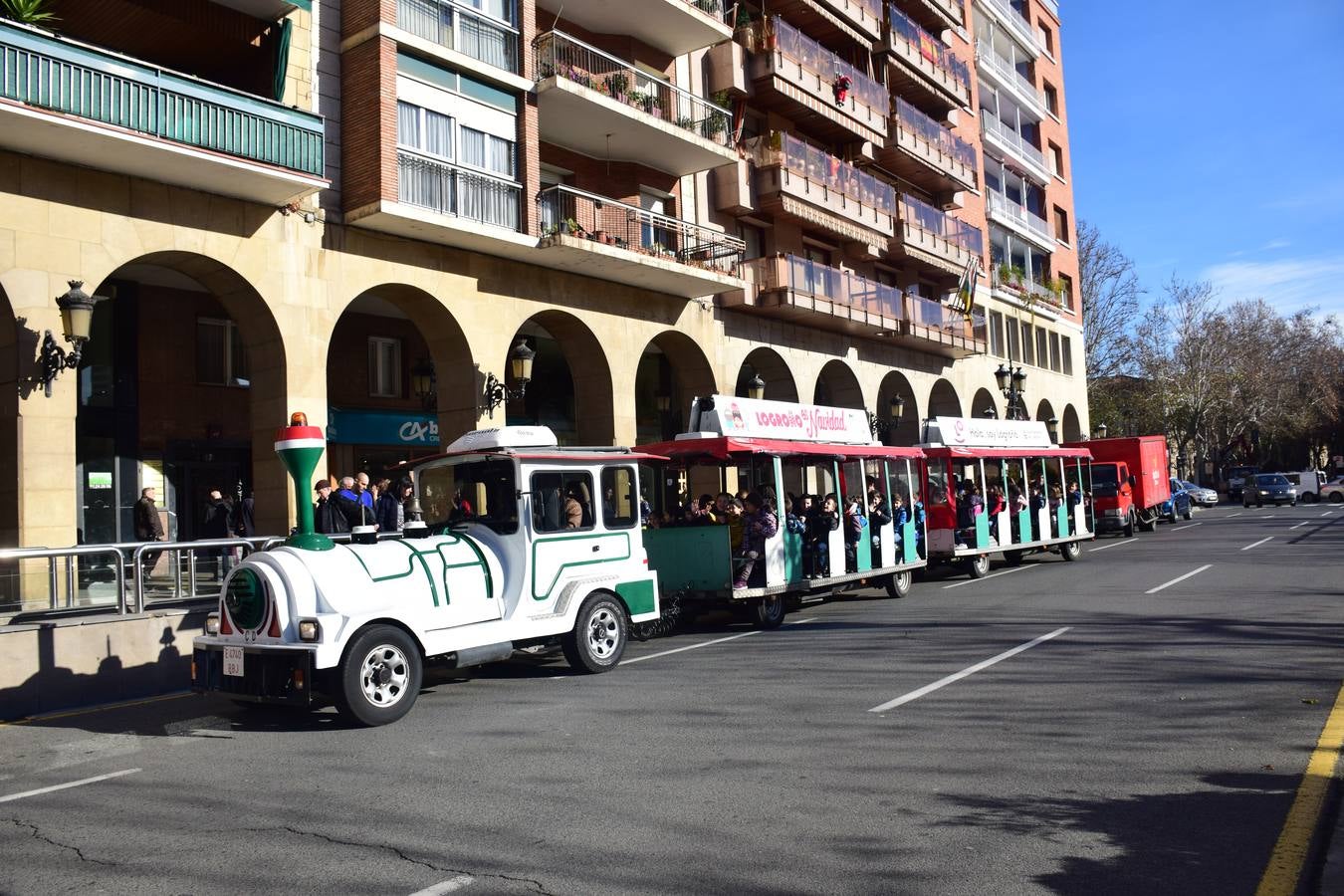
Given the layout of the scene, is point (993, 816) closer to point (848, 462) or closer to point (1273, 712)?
point (1273, 712)

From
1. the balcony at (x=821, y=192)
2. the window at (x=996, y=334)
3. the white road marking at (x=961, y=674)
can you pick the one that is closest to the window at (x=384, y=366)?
the balcony at (x=821, y=192)

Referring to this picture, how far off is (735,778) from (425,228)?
1304cm

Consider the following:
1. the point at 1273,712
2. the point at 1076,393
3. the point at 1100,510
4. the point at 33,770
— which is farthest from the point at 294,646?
the point at 1076,393

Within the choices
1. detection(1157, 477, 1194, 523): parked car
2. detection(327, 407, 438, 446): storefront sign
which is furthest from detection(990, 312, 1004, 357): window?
detection(327, 407, 438, 446): storefront sign

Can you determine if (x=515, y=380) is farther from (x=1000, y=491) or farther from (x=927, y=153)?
(x=927, y=153)

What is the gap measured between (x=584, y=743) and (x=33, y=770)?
3.78m

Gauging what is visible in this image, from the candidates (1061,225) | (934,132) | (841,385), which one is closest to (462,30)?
(841,385)

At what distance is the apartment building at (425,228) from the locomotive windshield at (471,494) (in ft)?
19.5

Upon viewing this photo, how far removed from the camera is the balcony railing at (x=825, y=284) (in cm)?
2486

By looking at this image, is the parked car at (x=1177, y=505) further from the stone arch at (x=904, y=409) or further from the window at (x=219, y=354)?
the window at (x=219, y=354)

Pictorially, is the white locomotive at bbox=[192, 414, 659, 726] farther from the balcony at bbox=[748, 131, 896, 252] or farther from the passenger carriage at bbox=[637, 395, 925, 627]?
the balcony at bbox=[748, 131, 896, 252]

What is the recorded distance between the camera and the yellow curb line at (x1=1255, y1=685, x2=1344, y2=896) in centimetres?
434

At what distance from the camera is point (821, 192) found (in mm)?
26703

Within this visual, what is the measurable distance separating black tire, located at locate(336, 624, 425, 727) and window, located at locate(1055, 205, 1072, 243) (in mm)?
42755
